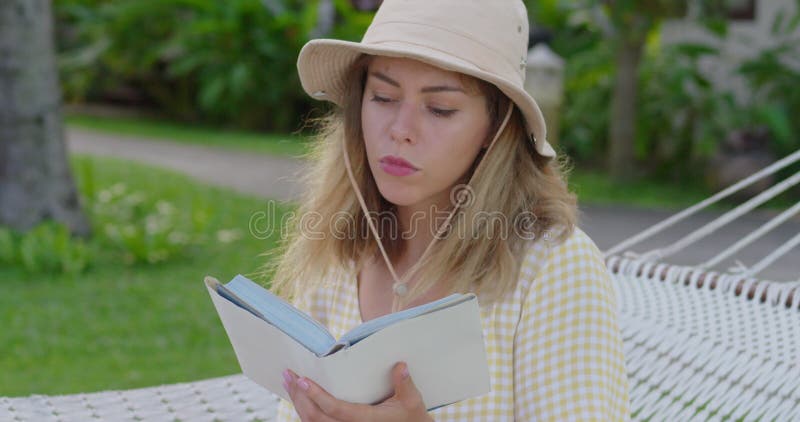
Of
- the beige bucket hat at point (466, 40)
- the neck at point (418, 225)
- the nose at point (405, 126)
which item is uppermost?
the beige bucket hat at point (466, 40)

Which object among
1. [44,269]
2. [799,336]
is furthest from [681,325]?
[44,269]

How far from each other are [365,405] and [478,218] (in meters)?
0.35

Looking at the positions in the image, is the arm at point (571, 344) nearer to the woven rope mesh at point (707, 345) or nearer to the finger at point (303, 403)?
the finger at point (303, 403)

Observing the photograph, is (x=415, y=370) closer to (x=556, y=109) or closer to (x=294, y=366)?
(x=294, y=366)

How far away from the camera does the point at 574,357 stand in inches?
54.1

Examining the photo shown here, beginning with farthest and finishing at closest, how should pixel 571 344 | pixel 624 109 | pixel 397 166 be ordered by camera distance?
pixel 624 109 → pixel 397 166 → pixel 571 344

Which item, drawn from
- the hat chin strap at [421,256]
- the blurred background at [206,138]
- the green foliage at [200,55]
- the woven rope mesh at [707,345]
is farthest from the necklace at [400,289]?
the green foliage at [200,55]

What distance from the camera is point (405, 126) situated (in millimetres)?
1460

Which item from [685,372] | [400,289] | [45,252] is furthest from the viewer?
[45,252]

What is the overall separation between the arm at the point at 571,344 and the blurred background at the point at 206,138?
2.24 ft

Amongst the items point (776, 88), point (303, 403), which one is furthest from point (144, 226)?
point (776, 88)

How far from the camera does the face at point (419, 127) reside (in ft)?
4.83

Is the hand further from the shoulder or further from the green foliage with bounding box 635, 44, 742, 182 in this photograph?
the green foliage with bounding box 635, 44, 742, 182

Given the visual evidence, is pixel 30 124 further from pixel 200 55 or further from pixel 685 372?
pixel 200 55
